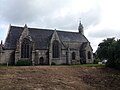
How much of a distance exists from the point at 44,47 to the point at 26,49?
4936mm

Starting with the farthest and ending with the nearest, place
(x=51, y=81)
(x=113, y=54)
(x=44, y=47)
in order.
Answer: (x=44, y=47)
(x=113, y=54)
(x=51, y=81)

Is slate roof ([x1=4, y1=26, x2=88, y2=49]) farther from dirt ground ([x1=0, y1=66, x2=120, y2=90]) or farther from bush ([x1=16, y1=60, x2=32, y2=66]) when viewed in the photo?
dirt ground ([x1=0, y1=66, x2=120, y2=90])

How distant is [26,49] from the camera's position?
50.3m

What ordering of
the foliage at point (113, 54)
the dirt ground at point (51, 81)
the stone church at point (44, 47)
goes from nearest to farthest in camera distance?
1. the dirt ground at point (51, 81)
2. the foliage at point (113, 54)
3. the stone church at point (44, 47)

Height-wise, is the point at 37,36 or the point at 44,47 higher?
the point at 37,36

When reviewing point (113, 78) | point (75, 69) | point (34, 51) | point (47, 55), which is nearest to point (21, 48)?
point (34, 51)

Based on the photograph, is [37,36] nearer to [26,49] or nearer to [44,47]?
[44,47]

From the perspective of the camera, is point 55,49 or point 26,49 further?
point 55,49

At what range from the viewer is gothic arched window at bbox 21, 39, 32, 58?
5003cm

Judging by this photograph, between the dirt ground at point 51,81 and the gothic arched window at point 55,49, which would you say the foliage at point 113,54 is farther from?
the gothic arched window at point 55,49

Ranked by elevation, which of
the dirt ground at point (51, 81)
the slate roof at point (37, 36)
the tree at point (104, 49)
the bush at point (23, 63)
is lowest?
the dirt ground at point (51, 81)

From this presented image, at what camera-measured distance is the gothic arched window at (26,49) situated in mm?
50031

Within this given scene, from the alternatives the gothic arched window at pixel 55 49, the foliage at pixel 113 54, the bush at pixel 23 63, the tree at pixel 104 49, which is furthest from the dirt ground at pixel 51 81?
the gothic arched window at pixel 55 49

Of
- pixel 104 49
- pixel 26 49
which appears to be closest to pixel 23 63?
pixel 26 49
